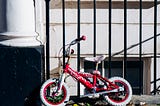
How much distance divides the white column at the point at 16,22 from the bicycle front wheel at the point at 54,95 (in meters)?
0.40

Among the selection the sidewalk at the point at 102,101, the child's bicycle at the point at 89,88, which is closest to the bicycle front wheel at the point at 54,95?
the child's bicycle at the point at 89,88

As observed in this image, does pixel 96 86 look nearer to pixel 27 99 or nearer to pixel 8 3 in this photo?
pixel 27 99

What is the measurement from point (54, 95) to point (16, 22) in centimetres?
74

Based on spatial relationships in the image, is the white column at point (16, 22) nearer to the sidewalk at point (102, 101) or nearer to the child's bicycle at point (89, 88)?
the child's bicycle at point (89, 88)

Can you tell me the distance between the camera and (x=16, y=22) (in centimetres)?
443

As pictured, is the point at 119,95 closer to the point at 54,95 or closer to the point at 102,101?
the point at 102,101

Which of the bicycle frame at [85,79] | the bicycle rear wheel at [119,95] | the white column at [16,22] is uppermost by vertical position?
the white column at [16,22]

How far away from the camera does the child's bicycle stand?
14.5 feet

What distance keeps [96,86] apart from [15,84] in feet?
2.41

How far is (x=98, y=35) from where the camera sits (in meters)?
7.02

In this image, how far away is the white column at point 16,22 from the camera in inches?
173

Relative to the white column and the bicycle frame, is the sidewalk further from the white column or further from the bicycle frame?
the white column

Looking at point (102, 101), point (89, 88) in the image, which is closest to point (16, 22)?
point (89, 88)

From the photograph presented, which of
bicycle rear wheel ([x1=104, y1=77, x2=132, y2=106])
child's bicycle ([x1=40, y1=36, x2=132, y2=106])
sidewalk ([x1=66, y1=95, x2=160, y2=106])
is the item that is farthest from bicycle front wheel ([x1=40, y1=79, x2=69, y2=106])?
bicycle rear wheel ([x1=104, y1=77, x2=132, y2=106])
